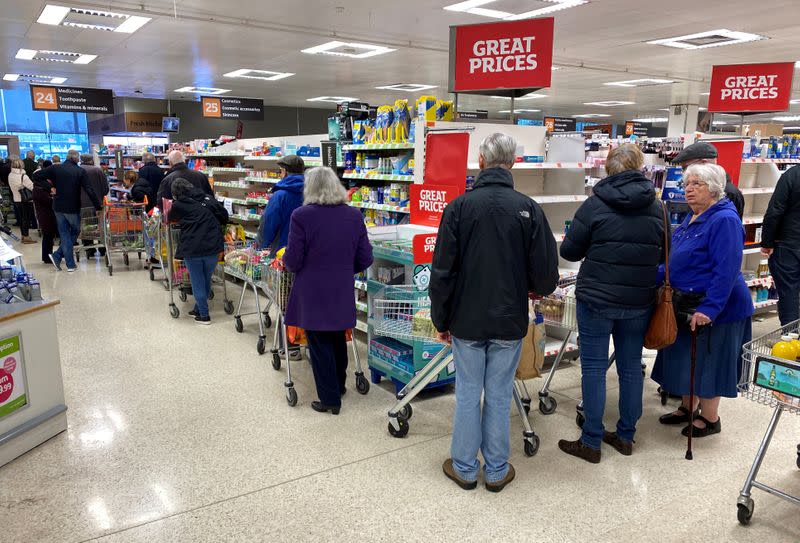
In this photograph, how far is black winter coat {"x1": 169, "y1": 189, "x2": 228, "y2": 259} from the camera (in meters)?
6.13

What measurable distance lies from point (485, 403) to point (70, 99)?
540 inches

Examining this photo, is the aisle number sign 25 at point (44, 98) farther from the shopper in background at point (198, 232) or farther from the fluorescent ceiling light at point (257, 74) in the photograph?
the shopper in background at point (198, 232)

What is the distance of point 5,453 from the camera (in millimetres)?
3406

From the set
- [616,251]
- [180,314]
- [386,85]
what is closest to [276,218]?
[180,314]

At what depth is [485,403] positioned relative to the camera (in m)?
3.10

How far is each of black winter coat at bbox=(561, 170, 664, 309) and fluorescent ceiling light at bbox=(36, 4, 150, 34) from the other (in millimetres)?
7649

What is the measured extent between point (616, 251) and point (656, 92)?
1578cm

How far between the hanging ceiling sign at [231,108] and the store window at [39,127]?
740cm

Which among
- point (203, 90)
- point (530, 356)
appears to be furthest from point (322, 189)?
point (203, 90)

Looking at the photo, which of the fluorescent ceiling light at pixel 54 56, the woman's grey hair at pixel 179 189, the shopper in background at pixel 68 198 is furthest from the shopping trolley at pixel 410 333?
the fluorescent ceiling light at pixel 54 56

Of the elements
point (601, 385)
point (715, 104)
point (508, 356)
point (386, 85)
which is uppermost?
point (386, 85)

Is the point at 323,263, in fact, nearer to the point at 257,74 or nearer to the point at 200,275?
the point at 200,275

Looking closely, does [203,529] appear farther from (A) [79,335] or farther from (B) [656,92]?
(B) [656,92]

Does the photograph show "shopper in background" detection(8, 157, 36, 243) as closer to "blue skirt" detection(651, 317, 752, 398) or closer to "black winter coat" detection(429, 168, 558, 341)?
"black winter coat" detection(429, 168, 558, 341)
